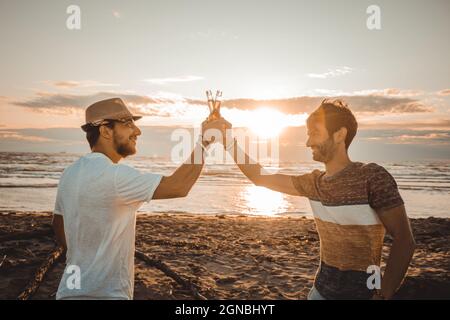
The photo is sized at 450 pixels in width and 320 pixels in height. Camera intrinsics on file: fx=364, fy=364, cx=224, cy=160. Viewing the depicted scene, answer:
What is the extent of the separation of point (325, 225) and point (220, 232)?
9.50 metres

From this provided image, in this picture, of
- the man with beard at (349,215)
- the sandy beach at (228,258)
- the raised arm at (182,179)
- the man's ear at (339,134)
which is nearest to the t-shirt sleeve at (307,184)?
the man with beard at (349,215)

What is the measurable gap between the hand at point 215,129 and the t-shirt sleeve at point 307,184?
1.03 meters

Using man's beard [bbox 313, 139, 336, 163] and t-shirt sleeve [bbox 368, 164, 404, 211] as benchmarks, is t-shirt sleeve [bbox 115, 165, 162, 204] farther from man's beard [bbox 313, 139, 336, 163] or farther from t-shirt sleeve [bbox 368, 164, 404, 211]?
t-shirt sleeve [bbox 368, 164, 404, 211]

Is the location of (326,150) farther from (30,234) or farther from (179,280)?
(30,234)

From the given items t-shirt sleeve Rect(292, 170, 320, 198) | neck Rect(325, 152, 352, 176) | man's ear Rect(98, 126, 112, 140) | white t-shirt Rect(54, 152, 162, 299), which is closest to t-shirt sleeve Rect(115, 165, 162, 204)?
white t-shirt Rect(54, 152, 162, 299)

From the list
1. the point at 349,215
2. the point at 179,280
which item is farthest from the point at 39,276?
the point at 349,215

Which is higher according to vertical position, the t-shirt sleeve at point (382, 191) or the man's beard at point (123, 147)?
the man's beard at point (123, 147)

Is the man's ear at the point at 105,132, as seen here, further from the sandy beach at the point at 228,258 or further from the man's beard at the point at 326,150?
the sandy beach at the point at 228,258

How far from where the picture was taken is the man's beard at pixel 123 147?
332 cm

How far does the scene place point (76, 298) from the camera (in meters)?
2.98

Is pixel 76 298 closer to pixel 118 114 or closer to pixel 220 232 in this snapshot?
pixel 118 114

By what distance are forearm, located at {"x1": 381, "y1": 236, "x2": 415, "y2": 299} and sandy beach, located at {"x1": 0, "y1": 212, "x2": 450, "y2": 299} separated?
4.31 metres

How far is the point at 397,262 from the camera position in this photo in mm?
2725
